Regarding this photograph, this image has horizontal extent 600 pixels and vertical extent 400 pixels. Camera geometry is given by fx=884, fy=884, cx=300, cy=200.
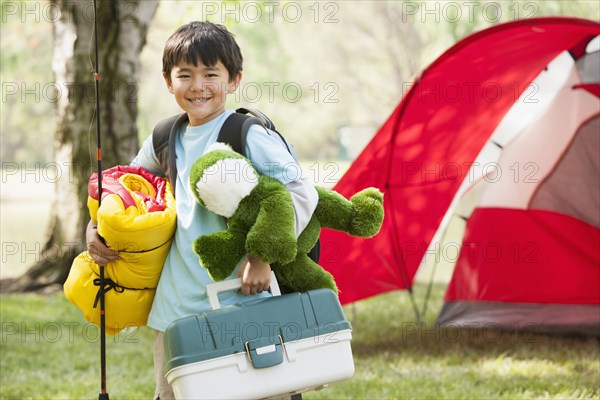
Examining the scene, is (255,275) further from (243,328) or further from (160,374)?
(160,374)

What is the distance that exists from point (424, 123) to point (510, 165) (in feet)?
→ 2.29

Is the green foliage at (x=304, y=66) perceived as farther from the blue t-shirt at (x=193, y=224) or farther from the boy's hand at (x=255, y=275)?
the boy's hand at (x=255, y=275)

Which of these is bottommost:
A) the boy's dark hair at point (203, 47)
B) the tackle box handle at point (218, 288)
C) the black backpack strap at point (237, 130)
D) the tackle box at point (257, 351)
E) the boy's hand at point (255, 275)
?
the tackle box at point (257, 351)

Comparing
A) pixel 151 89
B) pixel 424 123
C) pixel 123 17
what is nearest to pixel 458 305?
pixel 424 123

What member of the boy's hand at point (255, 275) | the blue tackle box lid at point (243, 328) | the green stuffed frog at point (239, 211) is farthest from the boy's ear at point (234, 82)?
the blue tackle box lid at point (243, 328)

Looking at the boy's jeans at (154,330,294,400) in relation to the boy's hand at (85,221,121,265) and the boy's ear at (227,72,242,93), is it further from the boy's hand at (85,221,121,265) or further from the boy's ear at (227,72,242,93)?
the boy's ear at (227,72,242,93)

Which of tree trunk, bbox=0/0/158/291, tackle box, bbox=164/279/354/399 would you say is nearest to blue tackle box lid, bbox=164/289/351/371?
tackle box, bbox=164/279/354/399

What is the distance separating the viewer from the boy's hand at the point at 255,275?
2.20 meters

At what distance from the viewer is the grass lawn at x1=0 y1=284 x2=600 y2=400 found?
3.85m

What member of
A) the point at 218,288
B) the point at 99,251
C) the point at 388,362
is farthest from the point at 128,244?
the point at 388,362

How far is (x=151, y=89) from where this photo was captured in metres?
29.8

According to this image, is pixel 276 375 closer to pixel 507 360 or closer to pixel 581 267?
pixel 507 360

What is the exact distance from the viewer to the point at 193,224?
7.62 ft

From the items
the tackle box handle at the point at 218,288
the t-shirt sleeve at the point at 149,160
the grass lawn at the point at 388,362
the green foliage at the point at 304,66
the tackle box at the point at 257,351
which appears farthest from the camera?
the green foliage at the point at 304,66
